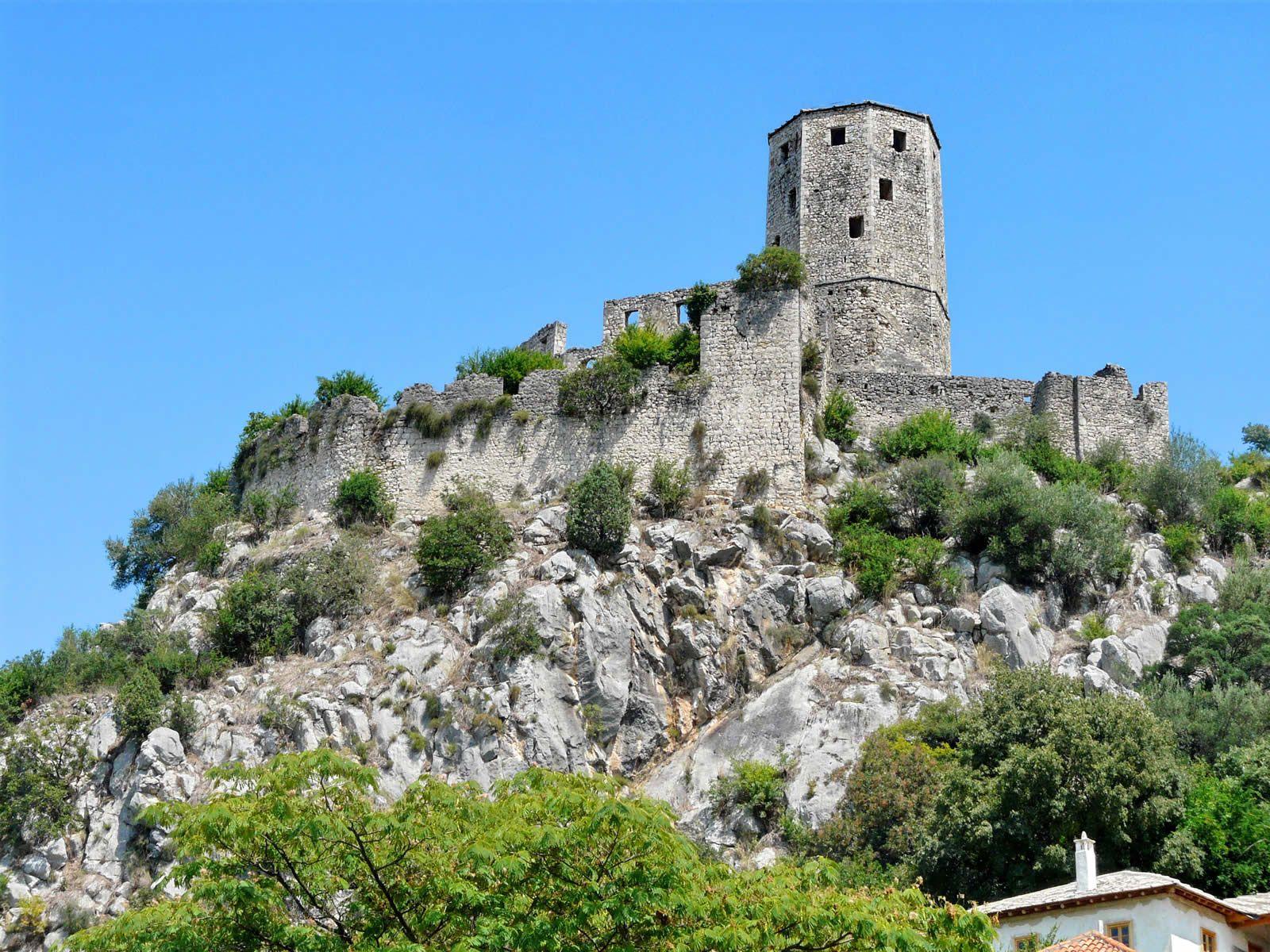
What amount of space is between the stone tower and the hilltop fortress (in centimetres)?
5

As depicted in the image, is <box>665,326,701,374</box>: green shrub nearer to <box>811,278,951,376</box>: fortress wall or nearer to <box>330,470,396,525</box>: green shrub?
<box>811,278,951,376</box>: fortress wall

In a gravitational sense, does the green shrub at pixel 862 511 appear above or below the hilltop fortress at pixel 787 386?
below

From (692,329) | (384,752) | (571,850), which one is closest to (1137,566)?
(692,329)

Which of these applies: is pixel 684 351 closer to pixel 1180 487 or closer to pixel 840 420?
pixel 840 420

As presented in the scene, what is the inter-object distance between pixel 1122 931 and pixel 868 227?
86.2ft

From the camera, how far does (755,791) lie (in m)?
34.0

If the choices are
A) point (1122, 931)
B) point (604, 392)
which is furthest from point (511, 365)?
point (1122, 931)

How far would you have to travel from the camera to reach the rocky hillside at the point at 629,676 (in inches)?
1394

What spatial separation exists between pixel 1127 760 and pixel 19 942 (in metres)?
21.1

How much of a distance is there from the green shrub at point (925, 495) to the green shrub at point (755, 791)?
873cm

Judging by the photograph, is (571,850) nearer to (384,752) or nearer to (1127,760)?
(1127,760)

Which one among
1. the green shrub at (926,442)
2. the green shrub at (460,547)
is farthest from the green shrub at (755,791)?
the green shrub at (926,442)

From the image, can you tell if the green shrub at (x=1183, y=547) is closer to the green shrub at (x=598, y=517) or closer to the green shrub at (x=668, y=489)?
the green shrub at (x=668, y=489)

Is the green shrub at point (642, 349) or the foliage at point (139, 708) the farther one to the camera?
the green shrub at point (642, 349)
